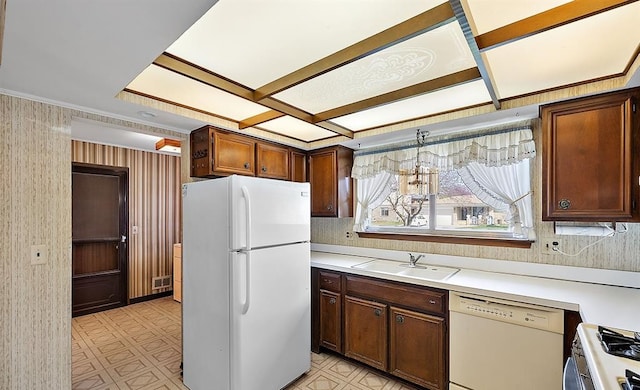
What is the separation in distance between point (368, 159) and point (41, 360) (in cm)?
322

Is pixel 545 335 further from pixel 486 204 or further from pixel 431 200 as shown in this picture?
pixel 431 200

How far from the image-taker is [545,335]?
5.97ft

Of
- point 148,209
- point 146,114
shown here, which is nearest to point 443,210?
point 146,114

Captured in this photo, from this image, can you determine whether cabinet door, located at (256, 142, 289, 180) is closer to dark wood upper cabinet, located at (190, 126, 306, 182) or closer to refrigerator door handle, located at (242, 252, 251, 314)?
dark wood upper cabinet, located at (190, 126, 306, 182)

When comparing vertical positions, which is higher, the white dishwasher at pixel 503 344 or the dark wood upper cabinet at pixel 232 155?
the dark wood upper cabinet at pixel 232 155

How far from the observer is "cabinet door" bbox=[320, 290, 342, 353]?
2834 millimetres

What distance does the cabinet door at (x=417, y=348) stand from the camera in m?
2.24

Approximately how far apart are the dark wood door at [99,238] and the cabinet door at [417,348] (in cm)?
399

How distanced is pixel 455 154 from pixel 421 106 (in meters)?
0.73

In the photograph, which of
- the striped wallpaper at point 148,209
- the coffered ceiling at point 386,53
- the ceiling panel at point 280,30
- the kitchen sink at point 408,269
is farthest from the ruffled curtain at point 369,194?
the striped wallpaper at point 148,209

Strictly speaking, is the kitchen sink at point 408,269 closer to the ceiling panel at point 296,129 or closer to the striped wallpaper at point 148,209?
the ceiling panel at point 296,129

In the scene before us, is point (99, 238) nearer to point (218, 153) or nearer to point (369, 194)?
point (218, 153)

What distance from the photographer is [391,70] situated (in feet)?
5.60

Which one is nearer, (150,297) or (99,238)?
(99,238)
